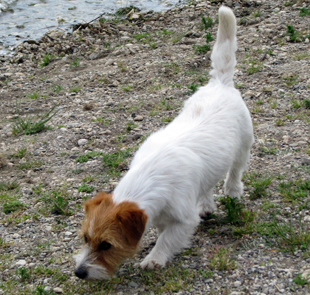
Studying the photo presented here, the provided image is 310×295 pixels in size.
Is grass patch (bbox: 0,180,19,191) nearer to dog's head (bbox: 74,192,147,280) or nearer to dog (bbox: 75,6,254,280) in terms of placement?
dog (bbox: 75,6,254,280)

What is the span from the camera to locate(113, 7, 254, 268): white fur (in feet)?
12.7

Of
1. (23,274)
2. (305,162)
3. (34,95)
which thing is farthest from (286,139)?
(34,95)

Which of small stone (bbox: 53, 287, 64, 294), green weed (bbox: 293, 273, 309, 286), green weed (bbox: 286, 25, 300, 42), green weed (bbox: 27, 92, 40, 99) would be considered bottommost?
green weed (bbox: 27, 92, 40, 99)

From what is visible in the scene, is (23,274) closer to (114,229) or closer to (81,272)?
(81,272)

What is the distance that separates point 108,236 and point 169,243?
2.24ft

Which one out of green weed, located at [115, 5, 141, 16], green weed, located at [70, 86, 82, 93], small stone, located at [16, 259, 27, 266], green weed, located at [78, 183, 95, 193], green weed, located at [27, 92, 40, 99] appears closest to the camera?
small stone, located at [16, 259, 27, 266]

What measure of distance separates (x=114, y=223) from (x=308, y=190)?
95.7 inches

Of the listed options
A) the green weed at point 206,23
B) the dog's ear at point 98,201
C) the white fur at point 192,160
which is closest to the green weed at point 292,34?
the green weed at point 206,23

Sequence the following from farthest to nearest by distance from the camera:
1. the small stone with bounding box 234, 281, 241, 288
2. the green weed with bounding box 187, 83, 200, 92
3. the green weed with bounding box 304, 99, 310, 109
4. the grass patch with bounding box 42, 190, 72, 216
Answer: the green weed with bounding box 187, 83, 200, 92, the green weed with bounding box 304, 99, 310, 109, the grass patch with bounding box 42, 190, 72, 216, the small stone with bounding box 234, 281, 241, 288

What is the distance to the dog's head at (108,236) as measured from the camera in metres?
3.60

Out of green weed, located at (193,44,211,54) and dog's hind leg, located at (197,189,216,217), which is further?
green weed, located at (193,44,211,54)

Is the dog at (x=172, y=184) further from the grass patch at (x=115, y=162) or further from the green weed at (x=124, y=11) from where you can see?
the green weed at (x=124, y=11)

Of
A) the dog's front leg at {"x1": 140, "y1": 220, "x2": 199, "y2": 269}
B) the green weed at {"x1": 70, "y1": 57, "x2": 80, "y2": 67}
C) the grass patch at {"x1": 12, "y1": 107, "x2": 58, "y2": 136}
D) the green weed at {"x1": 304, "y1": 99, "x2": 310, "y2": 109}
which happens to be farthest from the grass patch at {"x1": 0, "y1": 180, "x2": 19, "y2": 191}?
the green weed at {"x1": 304, "y1": 99, "x2": 310, "y2": 109}

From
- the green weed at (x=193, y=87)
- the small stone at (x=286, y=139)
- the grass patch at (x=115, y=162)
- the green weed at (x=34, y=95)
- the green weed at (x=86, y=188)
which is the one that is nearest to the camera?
the green weed at (x=86, y=188)
